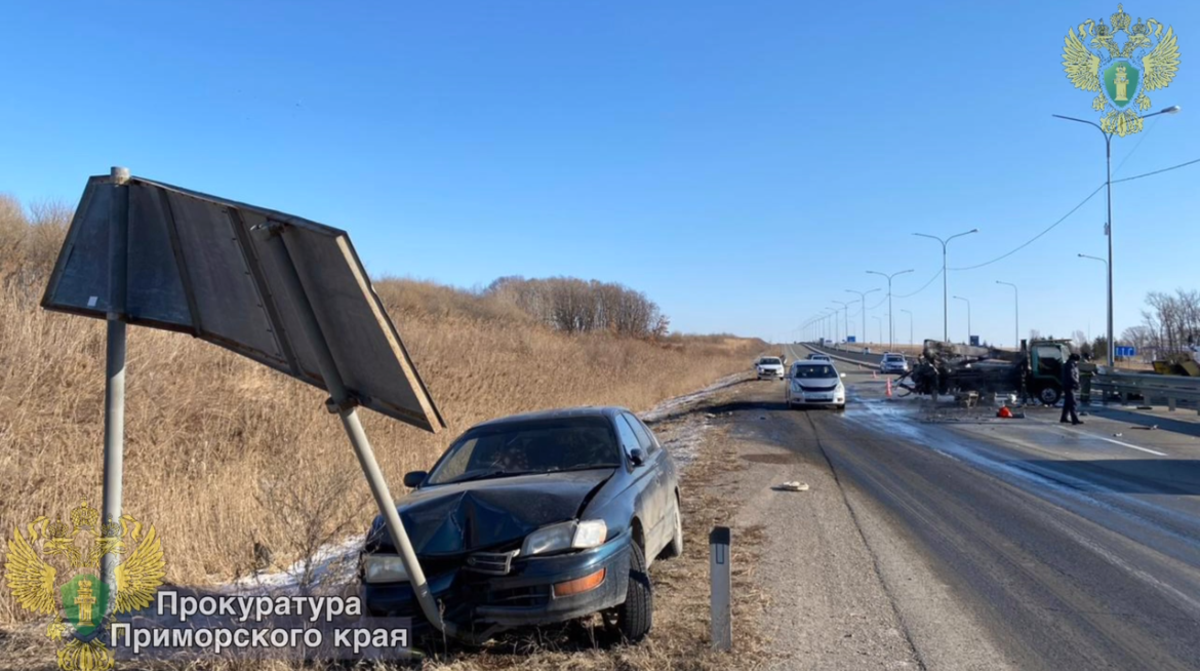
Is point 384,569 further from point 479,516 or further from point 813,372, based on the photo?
point 813,372

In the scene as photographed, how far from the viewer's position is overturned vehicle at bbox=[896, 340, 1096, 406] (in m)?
28.7

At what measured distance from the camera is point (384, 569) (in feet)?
16.5

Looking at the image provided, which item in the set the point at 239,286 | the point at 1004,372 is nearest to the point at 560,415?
the point at 239,286

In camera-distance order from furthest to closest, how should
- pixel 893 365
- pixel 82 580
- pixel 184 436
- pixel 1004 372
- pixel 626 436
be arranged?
pixel 893 365
pixel 1004 372
pixel 184 436
pixel 626 436
pixel 82 580

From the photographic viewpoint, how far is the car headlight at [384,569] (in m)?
5.01

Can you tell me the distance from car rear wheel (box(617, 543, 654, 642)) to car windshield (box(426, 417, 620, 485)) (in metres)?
1.23

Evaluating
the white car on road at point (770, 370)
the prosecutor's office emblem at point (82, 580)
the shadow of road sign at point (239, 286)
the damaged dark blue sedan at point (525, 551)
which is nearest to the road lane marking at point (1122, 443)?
the damaged dark blue sedan at point (525, 551)

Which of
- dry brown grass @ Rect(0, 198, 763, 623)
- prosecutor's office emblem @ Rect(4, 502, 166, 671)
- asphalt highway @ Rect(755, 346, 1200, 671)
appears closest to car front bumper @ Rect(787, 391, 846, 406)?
asphalt highway @ Rect(755, 346, 1200, 671)

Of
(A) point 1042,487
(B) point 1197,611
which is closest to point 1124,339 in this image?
(A) point 1042,487

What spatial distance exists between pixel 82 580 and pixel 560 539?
2.98m

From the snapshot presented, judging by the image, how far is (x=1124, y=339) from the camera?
3720 inches

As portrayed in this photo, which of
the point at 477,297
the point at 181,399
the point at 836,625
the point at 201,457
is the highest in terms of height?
the point at 477,297

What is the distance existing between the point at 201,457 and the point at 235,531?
3357 millimetres

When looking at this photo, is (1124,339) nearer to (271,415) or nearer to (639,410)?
(639,410)
